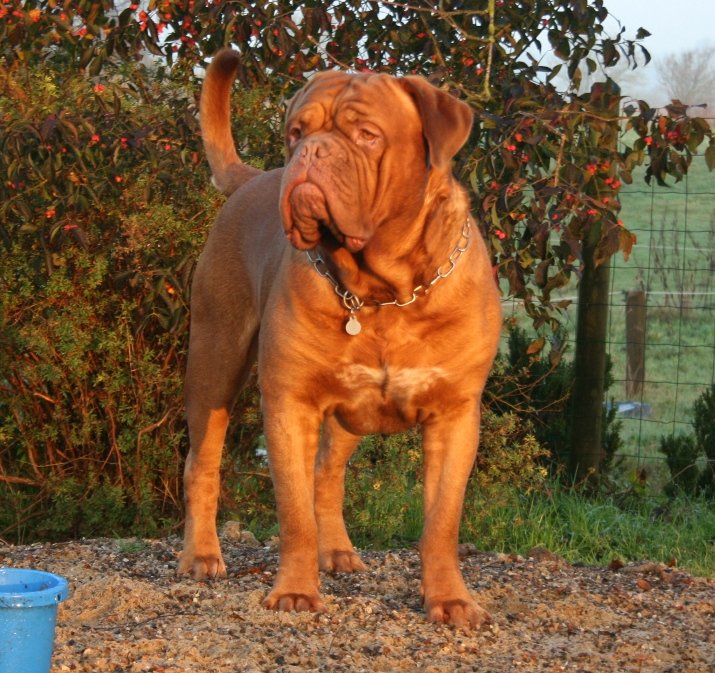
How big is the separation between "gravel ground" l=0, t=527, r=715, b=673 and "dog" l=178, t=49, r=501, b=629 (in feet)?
0.53

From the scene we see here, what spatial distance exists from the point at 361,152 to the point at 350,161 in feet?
0.20

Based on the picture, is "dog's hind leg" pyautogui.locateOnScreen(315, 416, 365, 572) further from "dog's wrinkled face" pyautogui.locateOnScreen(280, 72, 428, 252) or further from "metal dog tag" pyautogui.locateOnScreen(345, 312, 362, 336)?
"dog's wrinkled face" pyautogui.locateOnScreen(280, 72, 428, 252)

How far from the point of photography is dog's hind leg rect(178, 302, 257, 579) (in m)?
4.82

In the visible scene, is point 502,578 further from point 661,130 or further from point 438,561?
point 661,130

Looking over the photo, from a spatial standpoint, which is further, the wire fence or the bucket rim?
the wire fence

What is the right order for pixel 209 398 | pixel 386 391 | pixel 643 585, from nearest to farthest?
pixel 386 391 < pixel 643 585 < pixel 209 398

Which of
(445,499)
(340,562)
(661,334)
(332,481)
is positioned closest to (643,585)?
(445,499)

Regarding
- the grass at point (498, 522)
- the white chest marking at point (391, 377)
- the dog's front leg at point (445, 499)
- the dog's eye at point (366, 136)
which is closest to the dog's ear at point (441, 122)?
the dog's eye at point (366, 136)

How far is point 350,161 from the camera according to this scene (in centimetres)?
369

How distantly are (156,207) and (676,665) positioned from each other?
2809mm

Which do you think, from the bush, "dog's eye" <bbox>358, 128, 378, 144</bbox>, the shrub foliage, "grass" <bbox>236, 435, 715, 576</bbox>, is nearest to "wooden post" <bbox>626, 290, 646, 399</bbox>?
the bush

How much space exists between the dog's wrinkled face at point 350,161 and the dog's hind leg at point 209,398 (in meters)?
1.07

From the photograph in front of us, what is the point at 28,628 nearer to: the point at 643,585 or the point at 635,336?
the point at 643,585

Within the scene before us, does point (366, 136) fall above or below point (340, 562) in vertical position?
above
